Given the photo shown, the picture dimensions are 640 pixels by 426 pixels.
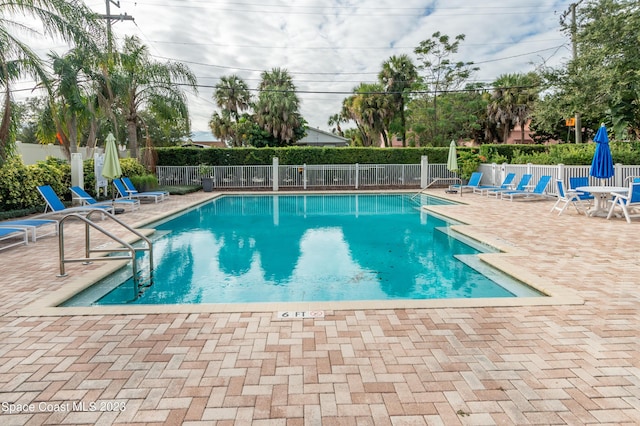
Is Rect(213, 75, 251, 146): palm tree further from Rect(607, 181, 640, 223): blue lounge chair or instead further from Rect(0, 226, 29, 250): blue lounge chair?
Rect(607, 181, 640, 223): blue lounge chair

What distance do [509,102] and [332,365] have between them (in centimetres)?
3398

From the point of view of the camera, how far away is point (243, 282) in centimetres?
584

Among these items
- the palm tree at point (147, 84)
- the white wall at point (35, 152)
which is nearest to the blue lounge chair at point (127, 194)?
the palm tree at point (147, 84)

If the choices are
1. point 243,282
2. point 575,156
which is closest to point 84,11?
point 243,282

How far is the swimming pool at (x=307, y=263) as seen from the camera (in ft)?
17.0

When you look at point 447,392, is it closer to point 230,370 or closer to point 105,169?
point 230,370

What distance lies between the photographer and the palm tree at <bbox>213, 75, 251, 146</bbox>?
110 feet

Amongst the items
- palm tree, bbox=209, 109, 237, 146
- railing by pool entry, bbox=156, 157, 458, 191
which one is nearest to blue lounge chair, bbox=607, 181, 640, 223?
railing by pool entry, bbox=156, 157, 458, 191

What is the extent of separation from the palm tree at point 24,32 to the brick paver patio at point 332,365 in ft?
22.0

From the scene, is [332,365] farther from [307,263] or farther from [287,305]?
[307,263]

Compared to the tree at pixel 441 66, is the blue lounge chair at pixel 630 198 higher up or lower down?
lower down

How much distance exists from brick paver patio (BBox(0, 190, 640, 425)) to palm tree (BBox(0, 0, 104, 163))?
6.70 metres

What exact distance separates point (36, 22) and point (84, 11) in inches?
46.5

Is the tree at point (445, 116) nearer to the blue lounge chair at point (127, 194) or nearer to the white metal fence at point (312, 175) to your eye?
→ the white metal fence at point (312, 175)
